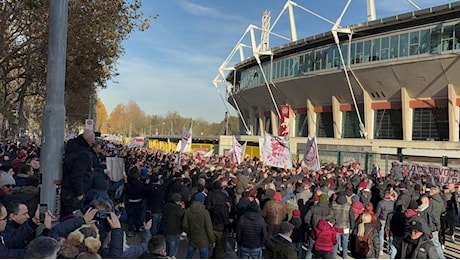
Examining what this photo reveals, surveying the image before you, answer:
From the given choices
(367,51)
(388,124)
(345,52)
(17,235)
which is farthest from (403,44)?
(17,235)

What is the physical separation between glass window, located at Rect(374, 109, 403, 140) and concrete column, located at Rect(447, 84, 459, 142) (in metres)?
4.91

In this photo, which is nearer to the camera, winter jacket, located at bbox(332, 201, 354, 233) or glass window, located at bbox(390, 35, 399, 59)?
winter jacket, located at bbox(332, 201, 354, 233)

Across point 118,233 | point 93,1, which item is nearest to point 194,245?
point 118,233

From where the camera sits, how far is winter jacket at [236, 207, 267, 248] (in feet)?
23.6

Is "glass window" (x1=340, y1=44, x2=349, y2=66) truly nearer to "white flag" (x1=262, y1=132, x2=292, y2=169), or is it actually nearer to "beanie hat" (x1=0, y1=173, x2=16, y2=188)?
"white flag" (x1=262, y1=132, x2=292, y2=169)

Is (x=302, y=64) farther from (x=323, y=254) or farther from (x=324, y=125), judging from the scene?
(x=323, y=254)

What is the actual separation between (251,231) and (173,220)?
58.3 inches

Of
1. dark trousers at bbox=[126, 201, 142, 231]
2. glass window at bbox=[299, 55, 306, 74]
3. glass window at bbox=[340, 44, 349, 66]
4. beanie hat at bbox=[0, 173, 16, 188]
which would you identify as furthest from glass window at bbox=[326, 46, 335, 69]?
beanie hat at bbox=[0, 173, 16, 188]

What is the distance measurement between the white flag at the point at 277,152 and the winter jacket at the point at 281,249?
9114 millimetres

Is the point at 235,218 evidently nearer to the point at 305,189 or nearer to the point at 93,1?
the point at 305,189

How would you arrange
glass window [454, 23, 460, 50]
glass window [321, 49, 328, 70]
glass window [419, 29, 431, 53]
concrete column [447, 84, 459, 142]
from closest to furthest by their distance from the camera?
glass window [454, 23, 460, 50] < glass window [419, 29, 431, 53] < concrete column [447, 84, 459, 142] < glass window [321, 49, 328, 70]

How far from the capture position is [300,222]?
26.9ft

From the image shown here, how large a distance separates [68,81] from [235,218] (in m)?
15.1

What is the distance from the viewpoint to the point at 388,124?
3838cm
